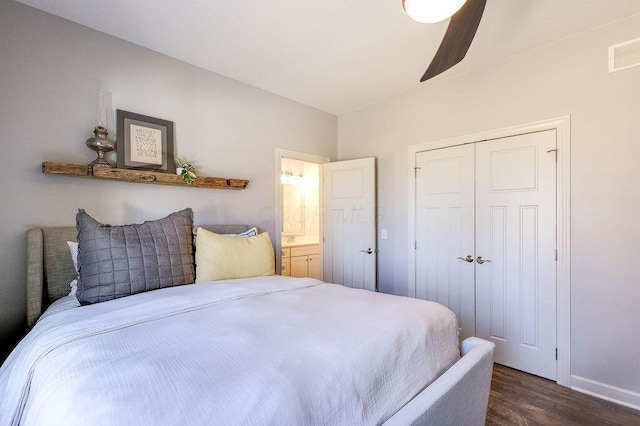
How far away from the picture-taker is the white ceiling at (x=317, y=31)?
1.95 metres

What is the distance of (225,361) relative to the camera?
0.94 m

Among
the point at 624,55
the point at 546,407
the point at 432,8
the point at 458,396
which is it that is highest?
the point at 624,55

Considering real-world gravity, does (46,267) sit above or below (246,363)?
above

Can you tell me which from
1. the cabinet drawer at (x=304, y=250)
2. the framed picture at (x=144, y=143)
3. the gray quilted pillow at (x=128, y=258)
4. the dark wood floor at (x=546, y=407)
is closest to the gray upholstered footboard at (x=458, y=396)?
the dark wood floor at (x=546, y=407)

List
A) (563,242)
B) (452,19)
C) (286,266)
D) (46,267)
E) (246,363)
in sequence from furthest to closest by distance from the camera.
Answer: (286,266), (563,242), (46,267), (452,19), (246,363)

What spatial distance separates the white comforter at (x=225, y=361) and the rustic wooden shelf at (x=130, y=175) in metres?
1.04

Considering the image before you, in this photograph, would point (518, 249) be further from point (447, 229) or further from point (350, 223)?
point (350, 223)

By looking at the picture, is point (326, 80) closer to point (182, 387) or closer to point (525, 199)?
point (525, 199)

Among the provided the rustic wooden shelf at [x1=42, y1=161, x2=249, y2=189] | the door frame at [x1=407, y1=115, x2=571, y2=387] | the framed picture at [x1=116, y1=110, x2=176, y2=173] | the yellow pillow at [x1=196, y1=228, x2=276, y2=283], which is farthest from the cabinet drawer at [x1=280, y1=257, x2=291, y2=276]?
the door frame at [x1=407, y1=115, x2=571, y2=387]

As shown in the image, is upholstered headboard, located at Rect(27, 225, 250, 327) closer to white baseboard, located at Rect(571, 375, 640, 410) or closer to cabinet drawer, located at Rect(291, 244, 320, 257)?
cabinet drawer, located at Rect(291, 244, 320, 257)

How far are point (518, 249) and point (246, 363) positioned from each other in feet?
8.32

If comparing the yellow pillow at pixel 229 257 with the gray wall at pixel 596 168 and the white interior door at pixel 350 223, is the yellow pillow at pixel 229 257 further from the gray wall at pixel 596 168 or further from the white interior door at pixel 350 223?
the gray wall at pixel 596 168

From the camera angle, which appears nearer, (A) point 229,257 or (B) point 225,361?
(B) point 225,361

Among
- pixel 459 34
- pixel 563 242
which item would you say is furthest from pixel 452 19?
pixel 563 242
